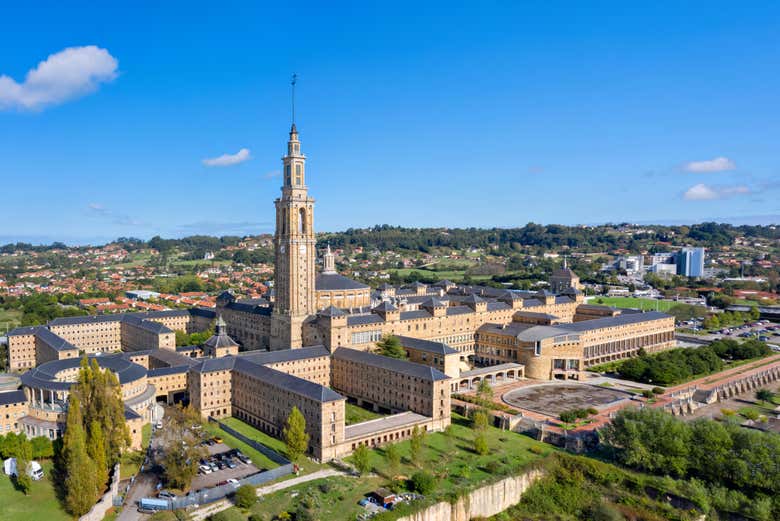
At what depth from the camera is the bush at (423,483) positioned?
161ft

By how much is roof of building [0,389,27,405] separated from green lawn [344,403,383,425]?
35183mm

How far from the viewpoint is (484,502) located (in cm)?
5116

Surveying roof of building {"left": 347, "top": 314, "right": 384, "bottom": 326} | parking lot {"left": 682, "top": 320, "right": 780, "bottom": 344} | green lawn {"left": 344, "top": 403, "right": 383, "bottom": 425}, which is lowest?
green lawn {"left": 344, "top": 403, "right": 383, "bottom": 425}

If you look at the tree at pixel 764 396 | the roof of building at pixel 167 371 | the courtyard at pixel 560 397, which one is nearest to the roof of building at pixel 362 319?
the courtyard at pixel 560 397

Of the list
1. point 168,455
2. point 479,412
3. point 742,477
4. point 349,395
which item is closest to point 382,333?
point 349,395

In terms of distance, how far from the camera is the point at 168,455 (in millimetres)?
Answer: 48656

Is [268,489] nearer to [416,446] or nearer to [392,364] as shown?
[416,446]

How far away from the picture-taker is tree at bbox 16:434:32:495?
48.2 m

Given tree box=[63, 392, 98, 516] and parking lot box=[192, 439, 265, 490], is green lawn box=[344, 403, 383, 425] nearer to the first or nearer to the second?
parking lot box=[192, 439, 265, 490]

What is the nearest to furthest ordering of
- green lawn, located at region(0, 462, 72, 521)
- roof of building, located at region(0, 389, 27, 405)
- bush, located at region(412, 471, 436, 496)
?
green lawn, located at region(0, 462, 72, 521) → bush, located at region(412, 471, 436, 496) → roof of building, located at region(0, 389, 27, 405)

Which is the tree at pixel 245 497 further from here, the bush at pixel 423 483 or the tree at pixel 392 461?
the bush at pixel 423 483

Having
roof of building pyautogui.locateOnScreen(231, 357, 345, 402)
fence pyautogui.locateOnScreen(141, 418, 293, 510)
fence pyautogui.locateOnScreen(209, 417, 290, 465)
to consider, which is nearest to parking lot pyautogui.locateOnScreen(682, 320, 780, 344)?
roof of building pyautogui.locateOnScreen(231, 357, 345, 402)

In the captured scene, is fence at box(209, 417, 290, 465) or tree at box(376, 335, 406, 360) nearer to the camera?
fence at box(209, 417, 290, 465)

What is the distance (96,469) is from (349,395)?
33682 mm
